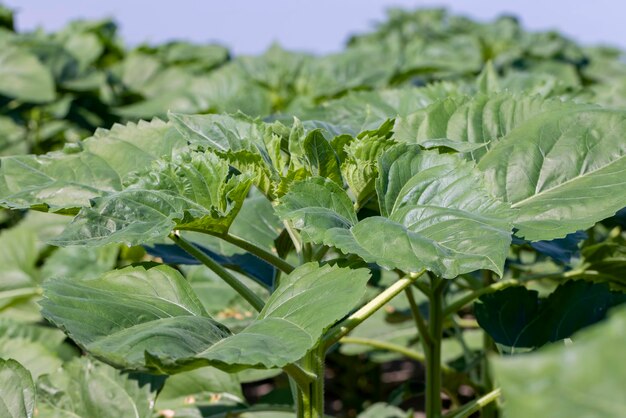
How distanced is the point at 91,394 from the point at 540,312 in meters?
0.74

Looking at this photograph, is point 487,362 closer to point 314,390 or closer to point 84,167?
point 314,390

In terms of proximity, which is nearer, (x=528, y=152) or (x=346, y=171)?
(x=346, y=171)

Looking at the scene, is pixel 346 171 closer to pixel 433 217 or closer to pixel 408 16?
pixel 433 217

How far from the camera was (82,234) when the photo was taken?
3.39 feet

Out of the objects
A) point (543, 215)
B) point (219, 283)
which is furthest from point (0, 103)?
point (543, 215)

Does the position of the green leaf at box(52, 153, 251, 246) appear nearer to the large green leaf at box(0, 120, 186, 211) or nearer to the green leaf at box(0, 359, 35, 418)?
the large green leaf at box(0, 120, 186, 211)

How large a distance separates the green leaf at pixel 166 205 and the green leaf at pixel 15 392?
32cm

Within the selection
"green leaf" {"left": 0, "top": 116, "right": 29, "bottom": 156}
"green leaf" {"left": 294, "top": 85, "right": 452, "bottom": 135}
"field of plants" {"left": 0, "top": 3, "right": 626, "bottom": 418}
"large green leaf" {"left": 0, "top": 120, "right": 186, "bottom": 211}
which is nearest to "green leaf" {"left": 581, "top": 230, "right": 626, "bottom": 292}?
"field of plants" {"left": 0, "top": 3, "right": 626, "bottom": 418}

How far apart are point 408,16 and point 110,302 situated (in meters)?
9.35

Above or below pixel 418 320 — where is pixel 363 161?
above

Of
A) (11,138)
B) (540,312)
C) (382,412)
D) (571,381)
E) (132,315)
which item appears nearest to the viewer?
(571,381)

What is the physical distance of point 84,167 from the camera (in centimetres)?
136

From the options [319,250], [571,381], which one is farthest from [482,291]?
[571,381]

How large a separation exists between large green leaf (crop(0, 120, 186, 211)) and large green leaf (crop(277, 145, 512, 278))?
10.8 inches
